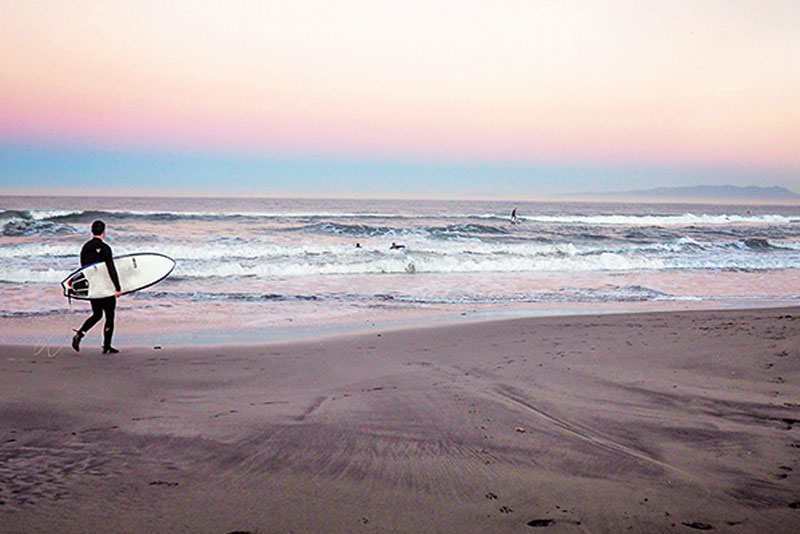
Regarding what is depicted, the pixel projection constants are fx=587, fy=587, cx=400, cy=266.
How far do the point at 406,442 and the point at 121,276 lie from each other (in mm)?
7216

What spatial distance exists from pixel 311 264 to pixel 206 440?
48.7 ft

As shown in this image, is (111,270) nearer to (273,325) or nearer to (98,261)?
(98,261)

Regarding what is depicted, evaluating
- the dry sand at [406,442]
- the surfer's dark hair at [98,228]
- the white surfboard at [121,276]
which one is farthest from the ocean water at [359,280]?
the dry sand at [406,442]

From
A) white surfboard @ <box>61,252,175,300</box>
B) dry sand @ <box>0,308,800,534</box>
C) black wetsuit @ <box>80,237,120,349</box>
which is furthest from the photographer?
white surfboard @ <box>61,252,175,300</box>

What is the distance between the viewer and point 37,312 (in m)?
10.8

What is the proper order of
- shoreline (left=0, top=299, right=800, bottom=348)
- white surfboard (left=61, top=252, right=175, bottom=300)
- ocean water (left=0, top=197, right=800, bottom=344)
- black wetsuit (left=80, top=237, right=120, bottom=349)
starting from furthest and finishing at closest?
ocean water (left=0, top=197, right=800, bottom=344)
shoreline (left=0, top=299, right=800, bottom=348)
white surfboard (left=61, top=252, right=175, bottom=300)
black wetsuit (left=80, top=237, right=120, bottom=349)

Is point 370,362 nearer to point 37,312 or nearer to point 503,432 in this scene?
point 503,432

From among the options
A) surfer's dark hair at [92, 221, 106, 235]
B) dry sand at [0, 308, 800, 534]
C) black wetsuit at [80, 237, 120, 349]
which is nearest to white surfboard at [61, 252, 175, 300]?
black wetsuit at [80, 237, 120, 349]

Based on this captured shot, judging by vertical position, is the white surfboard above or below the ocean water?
above

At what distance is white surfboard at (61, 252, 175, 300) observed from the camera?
26.4 ft

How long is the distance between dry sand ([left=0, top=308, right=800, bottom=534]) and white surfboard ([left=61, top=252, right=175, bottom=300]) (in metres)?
1.08

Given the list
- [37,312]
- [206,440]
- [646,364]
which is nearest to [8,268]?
[37,312]

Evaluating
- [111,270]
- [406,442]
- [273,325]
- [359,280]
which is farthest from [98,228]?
[359,280]

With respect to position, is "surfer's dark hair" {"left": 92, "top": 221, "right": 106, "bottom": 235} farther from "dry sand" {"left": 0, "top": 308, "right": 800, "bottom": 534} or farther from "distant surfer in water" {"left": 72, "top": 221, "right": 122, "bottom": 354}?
"dry sand" {"left": 0, "top": 308, "right": 800, "bottom": 534}
